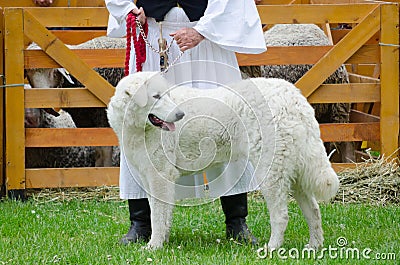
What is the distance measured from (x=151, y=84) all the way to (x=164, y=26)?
0.60 meters

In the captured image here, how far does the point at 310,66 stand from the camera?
7527 mm

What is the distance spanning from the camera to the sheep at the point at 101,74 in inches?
281

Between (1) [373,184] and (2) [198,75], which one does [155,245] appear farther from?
(1) [373,184]

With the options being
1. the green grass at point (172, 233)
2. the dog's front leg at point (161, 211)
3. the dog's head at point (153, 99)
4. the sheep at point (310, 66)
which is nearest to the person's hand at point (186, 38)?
the dog's head at point (153, 99)

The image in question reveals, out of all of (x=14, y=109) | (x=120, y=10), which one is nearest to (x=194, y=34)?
(x=120, y=10)

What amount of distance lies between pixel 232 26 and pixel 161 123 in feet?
2.53

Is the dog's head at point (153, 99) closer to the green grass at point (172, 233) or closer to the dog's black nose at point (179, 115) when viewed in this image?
the dog's black nose at point (179, 115)

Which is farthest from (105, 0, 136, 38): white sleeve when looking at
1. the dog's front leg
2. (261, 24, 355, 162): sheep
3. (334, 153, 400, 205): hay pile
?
(261, 24, 355, 162): sheep

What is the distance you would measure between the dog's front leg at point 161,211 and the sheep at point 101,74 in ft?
9.93

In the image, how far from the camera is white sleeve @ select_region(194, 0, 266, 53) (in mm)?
4387

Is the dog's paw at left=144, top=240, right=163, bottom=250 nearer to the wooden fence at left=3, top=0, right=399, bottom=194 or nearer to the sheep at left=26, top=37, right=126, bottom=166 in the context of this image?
the wooden fence at left=3, top=0, right=399, bottom=194

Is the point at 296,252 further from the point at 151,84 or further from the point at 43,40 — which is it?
the point at 43,40

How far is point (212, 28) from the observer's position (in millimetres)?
4379

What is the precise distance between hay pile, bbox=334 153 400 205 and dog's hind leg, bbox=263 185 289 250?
2.28 meters
